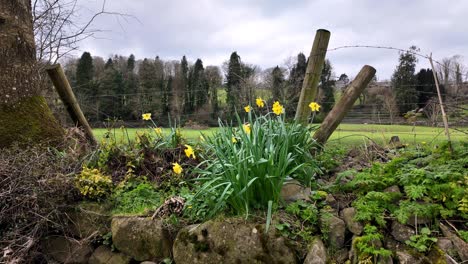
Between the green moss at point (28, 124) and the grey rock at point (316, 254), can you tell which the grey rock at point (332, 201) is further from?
the green moss at point (28, 124)

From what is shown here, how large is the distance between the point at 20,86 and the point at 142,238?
2381 millimetres

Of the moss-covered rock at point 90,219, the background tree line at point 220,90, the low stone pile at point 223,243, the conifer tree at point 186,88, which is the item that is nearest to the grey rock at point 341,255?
the low stone pile at point 223,243

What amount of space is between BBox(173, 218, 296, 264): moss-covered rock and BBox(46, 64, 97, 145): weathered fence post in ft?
7.68

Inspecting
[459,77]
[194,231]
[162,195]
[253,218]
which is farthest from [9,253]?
[459,77]

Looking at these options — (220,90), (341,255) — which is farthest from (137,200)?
(220,90)

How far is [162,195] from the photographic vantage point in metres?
3.07

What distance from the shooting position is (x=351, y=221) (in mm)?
2238

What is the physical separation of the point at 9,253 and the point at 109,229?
74 cm

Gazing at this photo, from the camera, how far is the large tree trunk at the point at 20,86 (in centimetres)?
359

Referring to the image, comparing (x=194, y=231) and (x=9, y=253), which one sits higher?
(x=194, y=231)

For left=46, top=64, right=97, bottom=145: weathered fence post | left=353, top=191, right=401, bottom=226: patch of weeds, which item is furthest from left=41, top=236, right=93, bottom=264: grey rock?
left=353, top=191, right=401, bottom=226: patch of weeds

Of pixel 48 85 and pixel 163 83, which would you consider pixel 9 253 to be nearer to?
pixel 48 85

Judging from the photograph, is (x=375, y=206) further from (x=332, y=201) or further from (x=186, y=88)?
(x=186, y=88)

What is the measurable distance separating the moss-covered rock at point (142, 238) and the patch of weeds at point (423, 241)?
166 cm
